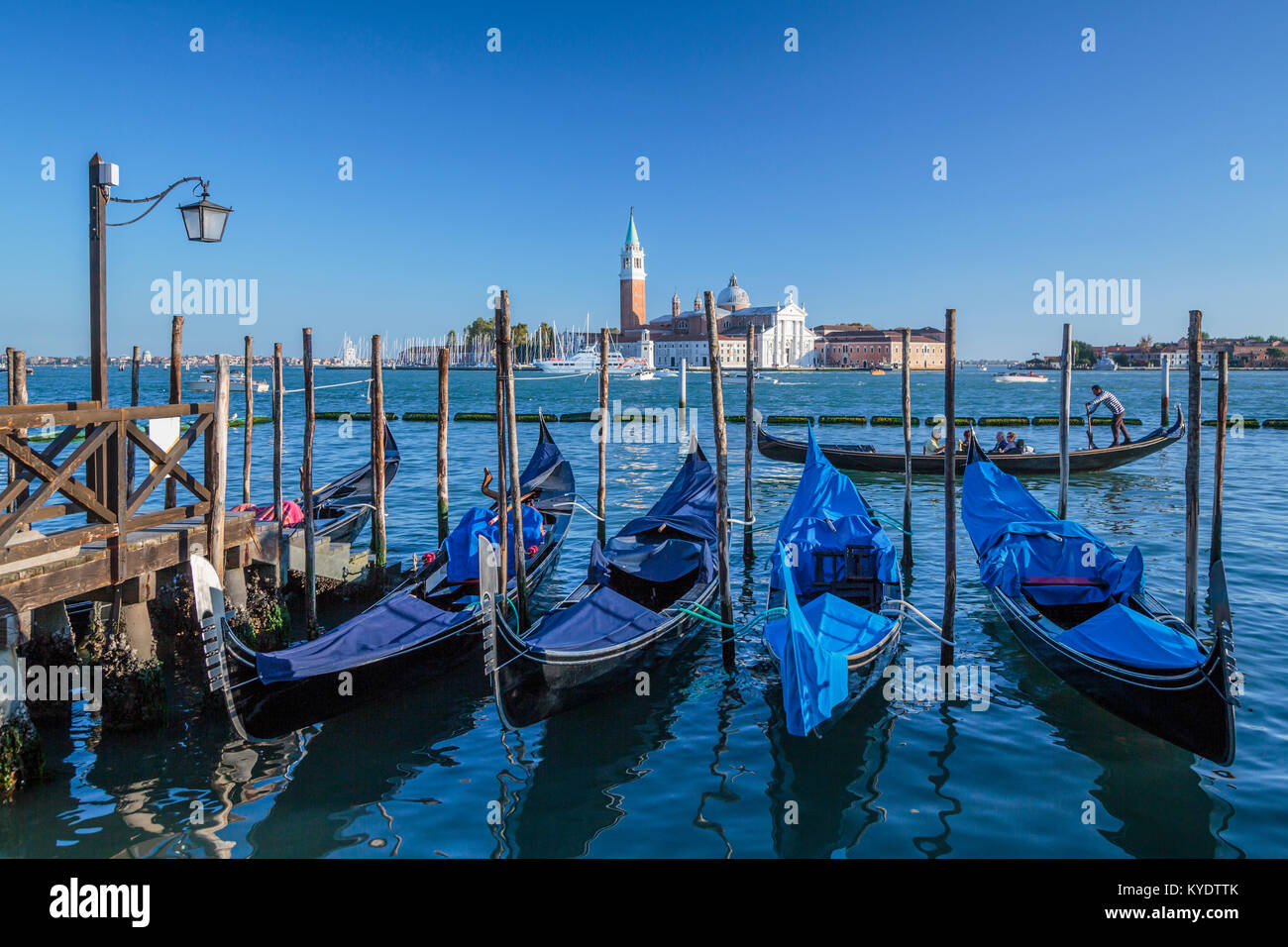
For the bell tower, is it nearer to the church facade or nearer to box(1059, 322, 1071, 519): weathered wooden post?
the church facade

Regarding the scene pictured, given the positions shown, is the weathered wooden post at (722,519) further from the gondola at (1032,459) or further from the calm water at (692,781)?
the gondola at (1032,459)

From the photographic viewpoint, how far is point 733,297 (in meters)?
98.5

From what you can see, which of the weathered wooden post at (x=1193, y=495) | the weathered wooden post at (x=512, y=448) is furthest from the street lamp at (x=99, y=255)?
the weathered wooden post at (x=1193, y=495)

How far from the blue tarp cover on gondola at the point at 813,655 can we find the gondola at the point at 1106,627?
106cm

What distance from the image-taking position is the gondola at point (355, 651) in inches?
164

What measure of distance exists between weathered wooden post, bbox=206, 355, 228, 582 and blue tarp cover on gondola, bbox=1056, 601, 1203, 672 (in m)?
4.91

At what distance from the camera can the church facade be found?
90438mm

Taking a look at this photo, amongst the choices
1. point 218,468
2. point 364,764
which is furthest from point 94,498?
point 364,764

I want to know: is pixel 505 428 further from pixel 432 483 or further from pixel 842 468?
pixel 842 468

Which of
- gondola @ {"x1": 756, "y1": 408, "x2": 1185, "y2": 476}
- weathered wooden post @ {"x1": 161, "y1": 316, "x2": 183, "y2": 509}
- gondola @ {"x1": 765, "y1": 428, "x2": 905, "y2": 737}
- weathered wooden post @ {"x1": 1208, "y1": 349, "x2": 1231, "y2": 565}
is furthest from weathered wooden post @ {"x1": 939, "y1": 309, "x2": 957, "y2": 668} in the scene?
gondola @ {"x1": 756, "y1": 408, "x2": 1185, "y2": 476}

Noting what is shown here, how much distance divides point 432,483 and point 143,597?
393 inches

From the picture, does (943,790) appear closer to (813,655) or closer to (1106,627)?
(813,655)

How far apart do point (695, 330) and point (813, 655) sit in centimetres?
8784
